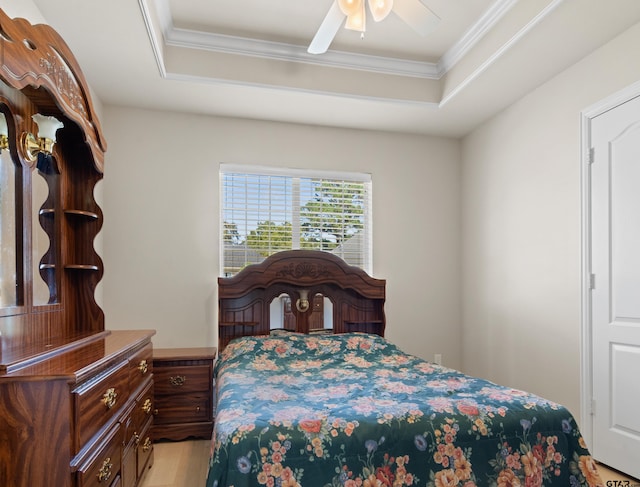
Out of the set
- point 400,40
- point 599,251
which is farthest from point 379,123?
point 599,251

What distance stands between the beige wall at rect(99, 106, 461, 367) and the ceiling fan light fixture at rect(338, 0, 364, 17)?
5.98 feet

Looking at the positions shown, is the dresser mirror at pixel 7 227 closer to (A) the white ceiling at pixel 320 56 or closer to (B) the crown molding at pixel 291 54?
(A) the white ceiling at pixel 320 56

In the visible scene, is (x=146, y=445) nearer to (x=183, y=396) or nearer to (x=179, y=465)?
(x=179, y=465)

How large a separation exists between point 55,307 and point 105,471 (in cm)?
82

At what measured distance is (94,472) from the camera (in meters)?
1.57

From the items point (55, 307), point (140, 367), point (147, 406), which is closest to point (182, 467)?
point (147, 406)

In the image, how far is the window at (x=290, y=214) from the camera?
3.90 metres

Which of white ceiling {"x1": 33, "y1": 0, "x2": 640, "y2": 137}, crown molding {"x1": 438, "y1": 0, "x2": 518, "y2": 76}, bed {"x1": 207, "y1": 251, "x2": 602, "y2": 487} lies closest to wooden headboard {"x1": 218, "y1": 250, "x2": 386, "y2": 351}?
bed {"x1": 207, "y1": 251, "x2": 602, "y2": 487}

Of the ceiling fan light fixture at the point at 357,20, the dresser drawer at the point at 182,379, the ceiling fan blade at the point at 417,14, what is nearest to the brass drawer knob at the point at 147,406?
the dresser drawer at the point at 182,379

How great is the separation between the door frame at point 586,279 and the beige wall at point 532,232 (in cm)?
5

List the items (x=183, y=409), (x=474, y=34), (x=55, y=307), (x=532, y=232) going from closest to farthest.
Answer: (x=55, y=307)
(x=474, y=34)
(x=183, y=409)
(x=532, y=232)

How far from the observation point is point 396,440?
1.74 metres

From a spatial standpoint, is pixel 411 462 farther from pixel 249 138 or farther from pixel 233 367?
pixel 249 138

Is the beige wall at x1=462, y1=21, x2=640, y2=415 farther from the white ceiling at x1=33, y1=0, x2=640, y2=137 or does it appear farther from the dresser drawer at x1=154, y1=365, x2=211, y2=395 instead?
the dresser drawer at x1=154, y1=365, x2=211, y2=395
